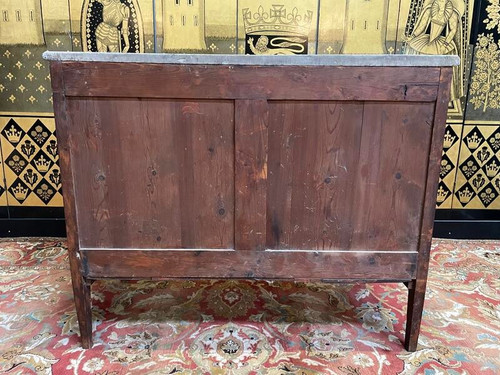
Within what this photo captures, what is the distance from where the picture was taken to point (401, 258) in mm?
1477

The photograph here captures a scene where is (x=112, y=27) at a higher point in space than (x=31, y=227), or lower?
higher

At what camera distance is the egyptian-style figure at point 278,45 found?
7.41 ft

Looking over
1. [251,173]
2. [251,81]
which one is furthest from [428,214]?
[251,81]

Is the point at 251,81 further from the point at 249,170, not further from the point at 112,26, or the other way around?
the point at 112,26

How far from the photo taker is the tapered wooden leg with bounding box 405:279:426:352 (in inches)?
59.7

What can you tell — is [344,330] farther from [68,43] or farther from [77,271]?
[68,43]

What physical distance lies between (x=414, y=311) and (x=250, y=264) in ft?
1.99

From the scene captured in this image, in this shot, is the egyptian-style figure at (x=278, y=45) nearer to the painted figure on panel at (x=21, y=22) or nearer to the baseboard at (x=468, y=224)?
the painted figure on panel at (x=21, y=22)

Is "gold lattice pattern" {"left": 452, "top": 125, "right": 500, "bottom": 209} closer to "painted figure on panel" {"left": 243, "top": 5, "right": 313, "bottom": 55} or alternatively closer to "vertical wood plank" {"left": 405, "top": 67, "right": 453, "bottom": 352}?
"painted figure on panel" {"left": 243, "top": 5, "right": 313, "bottom": 55}

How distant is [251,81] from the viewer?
4.41 feet

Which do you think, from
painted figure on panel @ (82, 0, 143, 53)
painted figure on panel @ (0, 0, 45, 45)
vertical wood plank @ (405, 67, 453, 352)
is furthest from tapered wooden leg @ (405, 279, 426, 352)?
painted figure on panel @ (0, 0, 45, 45)

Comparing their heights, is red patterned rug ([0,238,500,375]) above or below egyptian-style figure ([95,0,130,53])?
below

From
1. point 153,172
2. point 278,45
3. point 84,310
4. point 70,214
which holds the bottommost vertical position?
point 84,310

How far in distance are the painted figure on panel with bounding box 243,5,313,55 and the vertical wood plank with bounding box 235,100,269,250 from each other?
3.35ft
